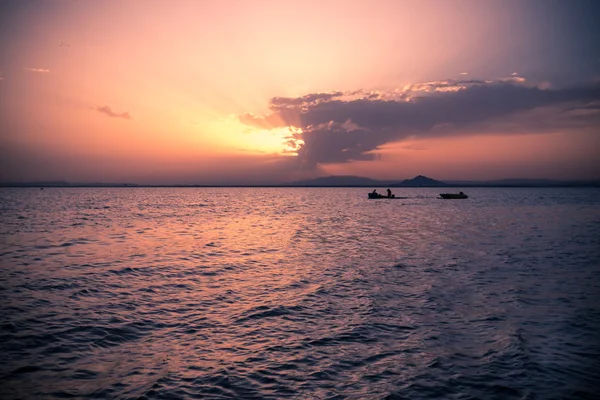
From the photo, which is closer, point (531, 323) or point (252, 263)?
point (531, 323)

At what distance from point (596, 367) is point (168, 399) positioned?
11.6 m

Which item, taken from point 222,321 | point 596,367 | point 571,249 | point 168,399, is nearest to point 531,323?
point 596,367

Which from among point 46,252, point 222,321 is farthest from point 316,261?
point 46,252

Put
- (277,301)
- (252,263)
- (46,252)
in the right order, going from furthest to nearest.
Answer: (46,252) → (252,263) → (277,301)

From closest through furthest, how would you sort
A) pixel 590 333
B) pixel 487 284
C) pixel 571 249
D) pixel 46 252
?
1. pixel 590 333
2. pixel 487 284
3. pixel 46 252
4. pixel 571 249

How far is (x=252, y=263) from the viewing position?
2569cm

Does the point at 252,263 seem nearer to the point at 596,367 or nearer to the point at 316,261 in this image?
the point at 316,261

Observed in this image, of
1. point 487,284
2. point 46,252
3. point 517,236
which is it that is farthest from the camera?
point 517,236

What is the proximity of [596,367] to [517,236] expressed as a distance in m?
35.1

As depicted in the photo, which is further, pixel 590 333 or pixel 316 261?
pixel 316 261

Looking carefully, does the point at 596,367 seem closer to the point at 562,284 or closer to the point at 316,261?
the point at 562,284


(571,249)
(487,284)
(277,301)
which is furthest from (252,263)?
(571,249)

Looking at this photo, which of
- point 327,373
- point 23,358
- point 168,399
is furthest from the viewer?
point 23,358

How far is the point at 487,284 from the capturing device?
19625 millimetres
